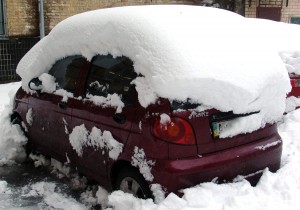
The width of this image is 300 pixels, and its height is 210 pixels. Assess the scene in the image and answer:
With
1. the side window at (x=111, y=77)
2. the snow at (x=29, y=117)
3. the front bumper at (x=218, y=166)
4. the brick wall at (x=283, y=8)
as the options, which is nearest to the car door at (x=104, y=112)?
the side window at (x=111, y=77)

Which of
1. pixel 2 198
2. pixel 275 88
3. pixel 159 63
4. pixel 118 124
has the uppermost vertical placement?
pixel 159 63

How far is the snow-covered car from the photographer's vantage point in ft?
10.7

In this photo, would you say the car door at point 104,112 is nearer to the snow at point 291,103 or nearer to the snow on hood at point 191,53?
the snow on hood at point 191,53

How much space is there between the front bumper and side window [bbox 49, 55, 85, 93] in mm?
1489

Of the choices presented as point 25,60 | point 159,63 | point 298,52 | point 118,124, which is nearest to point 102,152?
point 118,124

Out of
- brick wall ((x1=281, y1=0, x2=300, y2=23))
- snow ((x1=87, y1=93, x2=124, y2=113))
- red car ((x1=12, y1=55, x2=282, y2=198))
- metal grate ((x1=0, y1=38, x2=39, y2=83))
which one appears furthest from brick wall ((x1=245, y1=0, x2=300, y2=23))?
snow ((x1=87, y1=93, x2=124, y2=113))

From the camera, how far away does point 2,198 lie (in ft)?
13.8

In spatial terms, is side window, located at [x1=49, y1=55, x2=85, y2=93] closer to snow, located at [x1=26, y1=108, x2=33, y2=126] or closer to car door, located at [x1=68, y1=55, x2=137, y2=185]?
car door, located at [x1=68, y1=55, x2=137, y2=185]

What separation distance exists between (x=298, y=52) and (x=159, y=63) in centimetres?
327

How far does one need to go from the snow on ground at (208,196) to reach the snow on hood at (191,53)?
58cm

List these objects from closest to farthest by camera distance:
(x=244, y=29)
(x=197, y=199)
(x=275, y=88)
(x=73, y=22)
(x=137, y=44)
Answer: (x=197, y=199) < (x=137, y=44) < (x=275, y=88) < (x=244, y=29) < (x=73, y=22)

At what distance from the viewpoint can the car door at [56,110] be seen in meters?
4.27

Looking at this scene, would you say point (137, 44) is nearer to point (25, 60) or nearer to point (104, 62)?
point (104, 62)

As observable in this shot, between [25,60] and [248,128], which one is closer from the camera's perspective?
[248,128]
